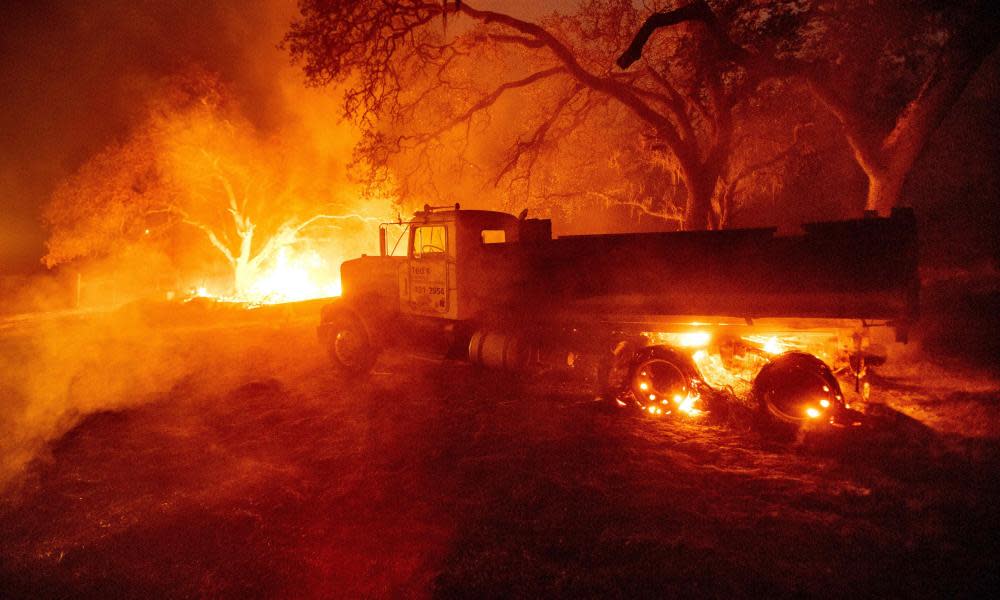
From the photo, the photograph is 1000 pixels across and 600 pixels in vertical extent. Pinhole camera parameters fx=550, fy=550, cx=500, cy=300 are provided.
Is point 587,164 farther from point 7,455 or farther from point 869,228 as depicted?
point 7,455

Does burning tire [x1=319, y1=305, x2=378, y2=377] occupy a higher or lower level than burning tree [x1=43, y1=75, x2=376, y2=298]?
lower

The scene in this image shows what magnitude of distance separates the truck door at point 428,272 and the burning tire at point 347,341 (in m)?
1.05

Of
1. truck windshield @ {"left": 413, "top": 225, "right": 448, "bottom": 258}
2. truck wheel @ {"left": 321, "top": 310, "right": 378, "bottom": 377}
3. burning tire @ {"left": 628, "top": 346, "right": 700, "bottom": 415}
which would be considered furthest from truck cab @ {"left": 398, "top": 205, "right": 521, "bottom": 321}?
burning tire @ {"left": 628, "top": 346, "right": 700, "bottom": 415}

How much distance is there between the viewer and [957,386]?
8117mm

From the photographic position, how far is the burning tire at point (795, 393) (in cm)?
629

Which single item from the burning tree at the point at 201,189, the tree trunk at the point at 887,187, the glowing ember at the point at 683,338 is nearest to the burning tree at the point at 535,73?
the tree trunk at the point at 887,187

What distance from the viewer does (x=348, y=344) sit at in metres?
10.6

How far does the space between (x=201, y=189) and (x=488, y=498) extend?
23706 mm

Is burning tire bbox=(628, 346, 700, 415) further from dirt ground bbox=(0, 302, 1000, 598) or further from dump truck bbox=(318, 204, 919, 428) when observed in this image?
dirt ground bbox=(0, 302, 1000, 598)

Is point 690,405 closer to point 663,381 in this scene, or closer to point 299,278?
point 663,381

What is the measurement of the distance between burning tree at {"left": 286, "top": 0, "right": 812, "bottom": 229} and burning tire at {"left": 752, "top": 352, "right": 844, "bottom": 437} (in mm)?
6747

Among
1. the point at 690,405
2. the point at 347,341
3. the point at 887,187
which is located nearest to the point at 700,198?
the point at 887,187

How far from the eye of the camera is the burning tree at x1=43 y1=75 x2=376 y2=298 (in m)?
21.2

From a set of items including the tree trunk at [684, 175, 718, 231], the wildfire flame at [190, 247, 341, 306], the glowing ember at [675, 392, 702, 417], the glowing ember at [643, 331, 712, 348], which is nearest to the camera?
the glowing ember at [643, 331, 712, 348]
